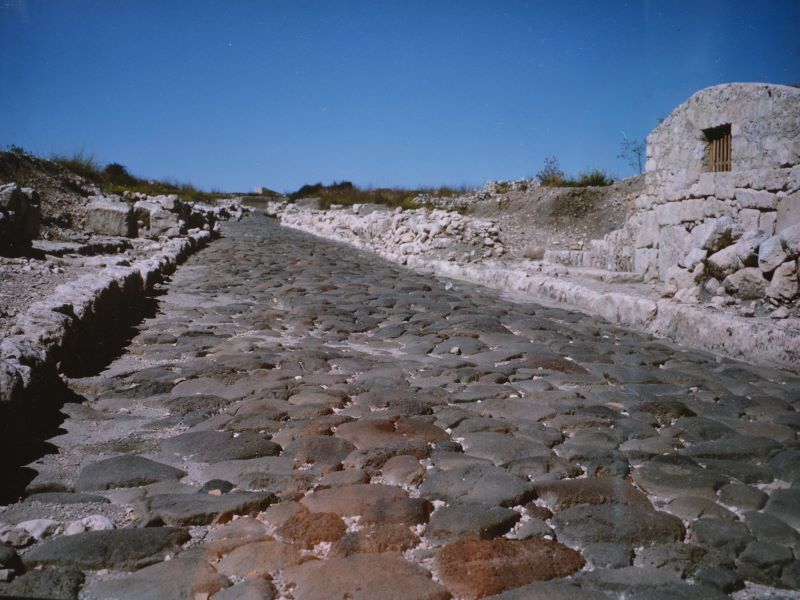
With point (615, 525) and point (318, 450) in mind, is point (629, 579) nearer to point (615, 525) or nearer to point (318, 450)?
point (615, 525)

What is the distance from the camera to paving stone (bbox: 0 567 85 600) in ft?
5.81

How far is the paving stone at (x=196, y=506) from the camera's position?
7.44ft

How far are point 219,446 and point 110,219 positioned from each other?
11954 mm

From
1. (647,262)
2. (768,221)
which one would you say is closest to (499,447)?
(768,221)

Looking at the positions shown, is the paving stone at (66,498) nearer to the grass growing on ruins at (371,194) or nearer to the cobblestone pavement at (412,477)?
the cobblestone pavement at (412,477)

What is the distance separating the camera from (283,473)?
105 inches

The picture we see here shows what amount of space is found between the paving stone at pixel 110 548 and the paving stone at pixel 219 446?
694 mm

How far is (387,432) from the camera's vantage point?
3.17 m

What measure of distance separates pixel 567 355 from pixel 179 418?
3002mm

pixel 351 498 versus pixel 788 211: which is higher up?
pixel 788 211

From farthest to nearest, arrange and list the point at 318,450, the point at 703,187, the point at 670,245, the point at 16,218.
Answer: the point at 670,245 < the point at 16,218 < the point at 703,187 < the point at 318,450

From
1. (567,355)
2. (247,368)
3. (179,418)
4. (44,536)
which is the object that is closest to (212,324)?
(247,368)

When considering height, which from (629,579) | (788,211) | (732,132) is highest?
(732,132)

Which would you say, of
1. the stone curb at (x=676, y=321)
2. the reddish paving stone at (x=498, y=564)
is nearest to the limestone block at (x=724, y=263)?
the stone curb at (x=676, y=321)
